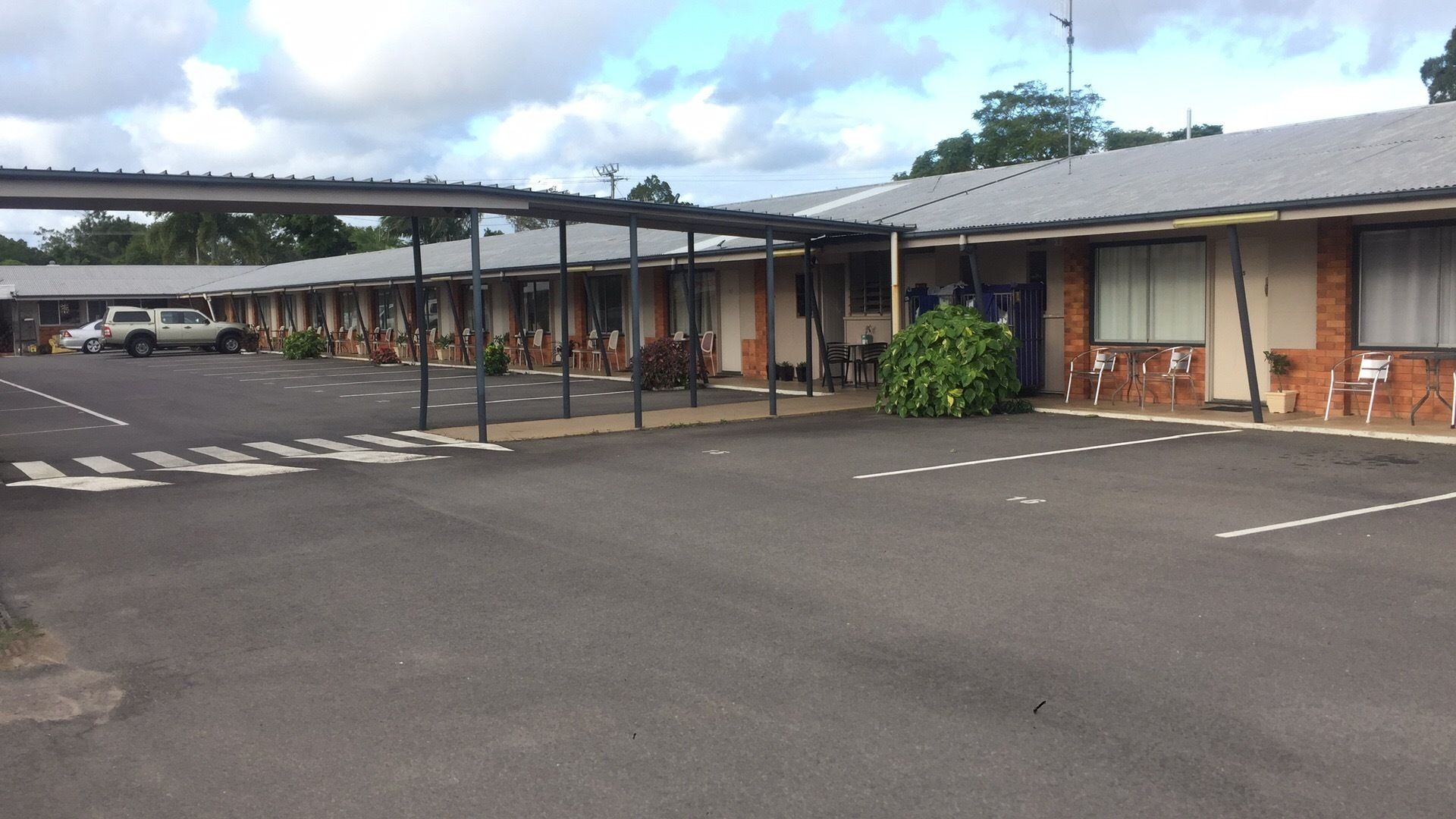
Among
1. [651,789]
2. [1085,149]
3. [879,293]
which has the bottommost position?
[651,789]

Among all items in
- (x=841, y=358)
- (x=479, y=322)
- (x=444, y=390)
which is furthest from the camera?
(x=444, y=390)

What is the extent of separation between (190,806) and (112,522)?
237 inches

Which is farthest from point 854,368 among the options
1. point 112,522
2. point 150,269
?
point 150,269

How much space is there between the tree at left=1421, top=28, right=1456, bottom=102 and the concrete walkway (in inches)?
1908

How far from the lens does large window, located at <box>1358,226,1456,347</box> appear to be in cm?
1328

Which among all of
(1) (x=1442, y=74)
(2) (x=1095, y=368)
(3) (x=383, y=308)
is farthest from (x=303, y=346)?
(1) (x=1442, y=74)

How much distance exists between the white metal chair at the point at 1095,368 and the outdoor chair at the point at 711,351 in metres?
8.92

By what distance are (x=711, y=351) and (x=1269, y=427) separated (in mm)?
13094

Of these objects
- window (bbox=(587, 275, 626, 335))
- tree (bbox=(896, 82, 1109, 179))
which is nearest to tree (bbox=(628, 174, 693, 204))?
tree (bbox=(896, 82, 1109, 179))

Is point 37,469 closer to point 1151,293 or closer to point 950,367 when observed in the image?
point 950,367

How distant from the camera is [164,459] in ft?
43.2

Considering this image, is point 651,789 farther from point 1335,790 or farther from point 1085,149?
point 1085,149

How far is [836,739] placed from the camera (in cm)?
438

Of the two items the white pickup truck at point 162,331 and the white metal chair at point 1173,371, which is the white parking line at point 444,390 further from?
the white pickup truck at point 162,331
